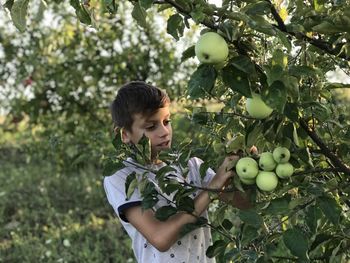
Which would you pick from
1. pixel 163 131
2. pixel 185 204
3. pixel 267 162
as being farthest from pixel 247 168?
pixel 163 131

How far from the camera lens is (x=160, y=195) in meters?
1.58

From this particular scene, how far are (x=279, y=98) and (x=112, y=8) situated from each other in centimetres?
34

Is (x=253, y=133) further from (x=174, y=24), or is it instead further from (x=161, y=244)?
(x=161, y=244)

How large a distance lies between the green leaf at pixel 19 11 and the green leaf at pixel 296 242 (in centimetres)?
68

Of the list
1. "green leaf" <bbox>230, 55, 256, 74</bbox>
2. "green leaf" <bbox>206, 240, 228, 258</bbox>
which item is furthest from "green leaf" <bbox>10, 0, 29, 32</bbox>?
"green leaf" <bbox>206, 240, 228, 258</bbox>

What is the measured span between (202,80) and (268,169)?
0.85 ft

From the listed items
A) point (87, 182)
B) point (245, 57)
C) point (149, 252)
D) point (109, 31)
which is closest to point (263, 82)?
point (245, 57)

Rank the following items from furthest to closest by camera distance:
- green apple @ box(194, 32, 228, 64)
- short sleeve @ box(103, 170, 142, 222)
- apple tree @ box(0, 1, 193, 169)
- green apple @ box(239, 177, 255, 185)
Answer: apple tree @ box(0, 1, 193, 169) → short sleeve @ box(103, 170, 142, 222) → green apple @ box(239, 177, 255, 185) → green apple @ box(194, 32, 228, 64)

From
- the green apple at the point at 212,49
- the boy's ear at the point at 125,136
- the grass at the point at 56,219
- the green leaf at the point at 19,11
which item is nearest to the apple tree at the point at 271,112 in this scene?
the green apple at the point at 212,49

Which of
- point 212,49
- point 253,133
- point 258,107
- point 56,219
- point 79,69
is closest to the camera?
point 212,49

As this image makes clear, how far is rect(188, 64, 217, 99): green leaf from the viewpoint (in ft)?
3.58

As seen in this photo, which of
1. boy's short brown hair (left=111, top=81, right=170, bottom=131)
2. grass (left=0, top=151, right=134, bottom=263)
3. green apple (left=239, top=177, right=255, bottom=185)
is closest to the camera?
green apple (left=239, top=177, right=255, bottom=185)

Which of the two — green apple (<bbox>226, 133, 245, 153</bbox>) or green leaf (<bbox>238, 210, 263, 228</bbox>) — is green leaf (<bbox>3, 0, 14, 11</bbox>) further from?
green leaf (<bbox>238, 210, 263, 228</bbox>)

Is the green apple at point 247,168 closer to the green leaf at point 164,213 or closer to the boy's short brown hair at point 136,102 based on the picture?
the green leaf at point 164,213
